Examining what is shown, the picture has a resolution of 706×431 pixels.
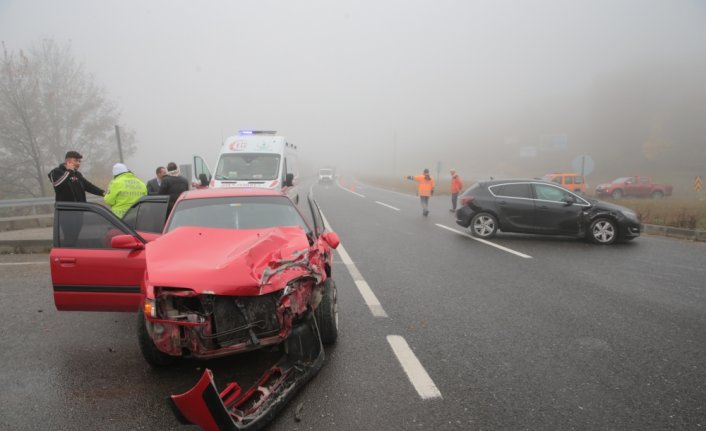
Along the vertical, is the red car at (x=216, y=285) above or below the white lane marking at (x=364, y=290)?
above

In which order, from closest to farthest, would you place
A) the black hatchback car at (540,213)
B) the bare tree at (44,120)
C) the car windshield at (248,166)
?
the black hatchback car at (540,213), the car windshield at (248,166), the bare tree at (44,120)

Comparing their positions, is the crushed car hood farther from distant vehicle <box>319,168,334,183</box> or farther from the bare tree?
distant vehicle <box>319,168,334,183</box>

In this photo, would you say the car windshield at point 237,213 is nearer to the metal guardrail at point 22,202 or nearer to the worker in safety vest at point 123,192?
the worker in safety vest at point 123,192

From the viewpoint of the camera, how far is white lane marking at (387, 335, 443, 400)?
3246 millimetres

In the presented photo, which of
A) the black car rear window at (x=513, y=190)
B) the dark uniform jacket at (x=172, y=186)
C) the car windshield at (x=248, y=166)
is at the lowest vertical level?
the black car rear window at (x=513, y=190)

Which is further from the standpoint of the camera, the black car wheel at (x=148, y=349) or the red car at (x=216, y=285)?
the black car wheel at (x=148, y=349)

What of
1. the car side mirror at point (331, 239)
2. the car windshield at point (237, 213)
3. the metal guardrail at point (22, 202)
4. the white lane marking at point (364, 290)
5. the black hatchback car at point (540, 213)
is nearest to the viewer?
the car side mirror at point (331, 239)

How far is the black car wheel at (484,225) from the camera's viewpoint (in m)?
10.5

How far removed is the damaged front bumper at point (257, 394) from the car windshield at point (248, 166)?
33.6ft

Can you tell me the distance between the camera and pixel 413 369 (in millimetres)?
3594

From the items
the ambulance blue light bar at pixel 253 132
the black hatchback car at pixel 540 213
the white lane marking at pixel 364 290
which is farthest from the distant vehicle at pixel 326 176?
the white lane marking at pixel 364 290

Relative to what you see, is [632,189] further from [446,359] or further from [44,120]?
[44,120]

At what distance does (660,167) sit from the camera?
50438mm

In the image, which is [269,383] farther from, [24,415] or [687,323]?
[687,323]
